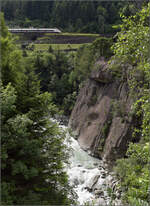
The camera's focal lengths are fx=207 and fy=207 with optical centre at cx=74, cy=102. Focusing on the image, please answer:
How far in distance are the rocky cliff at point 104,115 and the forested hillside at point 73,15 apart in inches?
159

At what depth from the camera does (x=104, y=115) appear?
16.4 meters

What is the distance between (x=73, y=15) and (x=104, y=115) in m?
10.3

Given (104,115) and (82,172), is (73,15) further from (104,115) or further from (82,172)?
(82,172)

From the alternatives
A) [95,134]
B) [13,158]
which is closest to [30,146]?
[13,158]

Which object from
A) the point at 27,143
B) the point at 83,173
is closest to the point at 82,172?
the point at 83,173

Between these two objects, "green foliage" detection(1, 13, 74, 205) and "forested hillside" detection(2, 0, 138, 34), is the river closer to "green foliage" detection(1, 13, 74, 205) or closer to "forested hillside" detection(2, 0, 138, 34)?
"green foliage" detection(1, 13, 74, 205)

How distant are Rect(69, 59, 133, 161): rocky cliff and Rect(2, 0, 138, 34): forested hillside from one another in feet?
13.3

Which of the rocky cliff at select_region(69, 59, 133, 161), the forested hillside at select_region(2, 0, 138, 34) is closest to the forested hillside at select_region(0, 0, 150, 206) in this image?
the rocky cliff at select_region(69, 59, 133, 161)

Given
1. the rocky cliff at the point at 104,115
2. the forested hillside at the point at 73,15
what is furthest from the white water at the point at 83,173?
the forested hillside at the point at 73,15

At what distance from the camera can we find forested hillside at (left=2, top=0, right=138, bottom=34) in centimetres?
1596

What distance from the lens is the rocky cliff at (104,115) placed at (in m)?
14.1

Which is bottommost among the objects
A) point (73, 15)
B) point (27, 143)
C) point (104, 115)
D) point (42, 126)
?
point (104, 115)

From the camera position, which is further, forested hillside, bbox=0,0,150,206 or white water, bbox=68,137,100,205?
white water, bbox=68,137,100,205

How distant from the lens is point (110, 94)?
1686 cm
